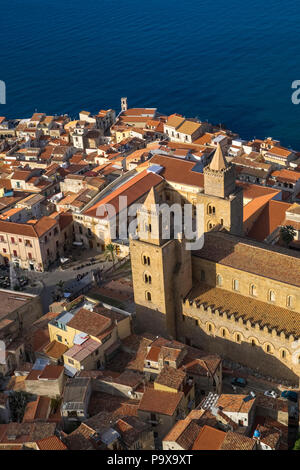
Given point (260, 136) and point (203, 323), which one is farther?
point (260, 136)

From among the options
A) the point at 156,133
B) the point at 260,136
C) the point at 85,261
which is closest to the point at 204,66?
the point at 260,136

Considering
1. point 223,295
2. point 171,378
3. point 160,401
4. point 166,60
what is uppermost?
point 166,60

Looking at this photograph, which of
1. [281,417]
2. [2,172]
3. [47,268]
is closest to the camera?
[281,417]

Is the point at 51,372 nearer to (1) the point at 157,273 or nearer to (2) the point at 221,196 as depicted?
(1) the point at 157,273

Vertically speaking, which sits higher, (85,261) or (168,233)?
(168,233)

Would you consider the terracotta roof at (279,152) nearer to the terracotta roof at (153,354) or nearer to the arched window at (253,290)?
the arched window at (253,290)

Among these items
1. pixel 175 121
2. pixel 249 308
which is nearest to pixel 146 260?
pixel 249 308

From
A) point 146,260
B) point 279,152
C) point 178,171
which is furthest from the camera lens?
point 279,152

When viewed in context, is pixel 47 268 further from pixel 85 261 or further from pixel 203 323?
pixel 203 323
